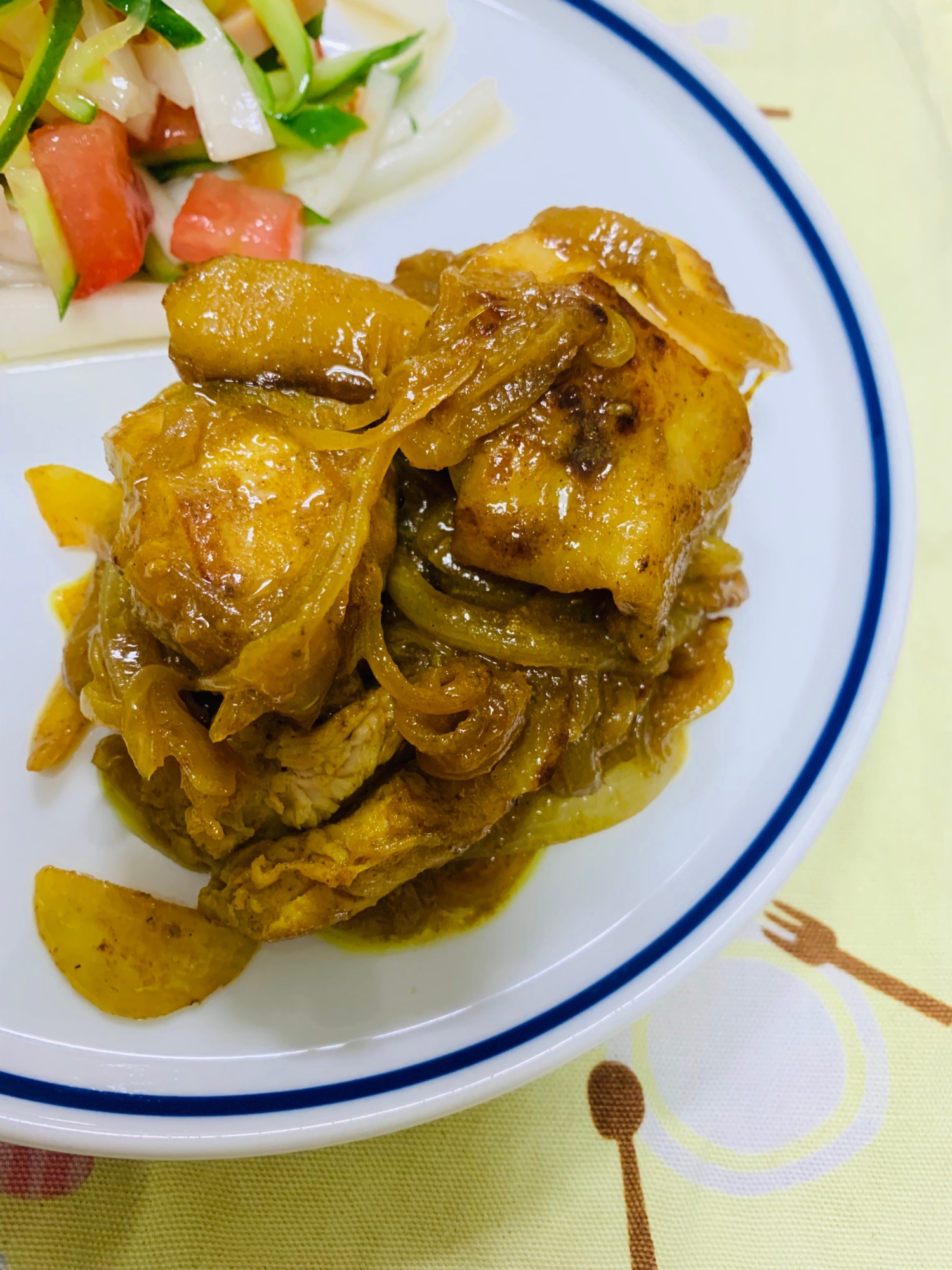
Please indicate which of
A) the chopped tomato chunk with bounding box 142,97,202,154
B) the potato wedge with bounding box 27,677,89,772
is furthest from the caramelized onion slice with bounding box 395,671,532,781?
the chopped tomato chunk with bounding box 142,97,202,154

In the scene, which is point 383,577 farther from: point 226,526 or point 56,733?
point 56,733

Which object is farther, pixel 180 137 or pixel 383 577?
pixel 180 137

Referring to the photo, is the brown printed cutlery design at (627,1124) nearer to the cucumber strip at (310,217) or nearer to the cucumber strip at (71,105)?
the cucumber strip at (310,217)

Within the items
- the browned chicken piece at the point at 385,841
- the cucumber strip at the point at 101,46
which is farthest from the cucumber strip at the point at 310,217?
the browned chicken piece at the point at 385,841

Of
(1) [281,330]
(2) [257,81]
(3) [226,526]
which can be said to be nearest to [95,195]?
(2) [257,81]

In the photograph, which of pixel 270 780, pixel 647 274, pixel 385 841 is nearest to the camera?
pixel 385 841

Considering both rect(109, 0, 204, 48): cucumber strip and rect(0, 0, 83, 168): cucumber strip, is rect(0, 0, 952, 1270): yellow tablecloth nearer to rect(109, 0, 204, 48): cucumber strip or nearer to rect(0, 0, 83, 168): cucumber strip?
rect(0, 0, 83, 168): cucumber strip

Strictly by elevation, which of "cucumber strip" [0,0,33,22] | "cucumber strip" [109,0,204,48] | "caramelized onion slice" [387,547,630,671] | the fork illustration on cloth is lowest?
the fork illustration on cloth
